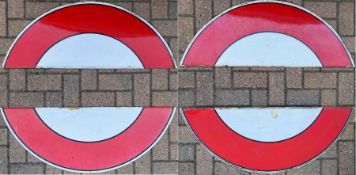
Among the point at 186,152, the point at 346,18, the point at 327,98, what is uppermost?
the point at 346,18

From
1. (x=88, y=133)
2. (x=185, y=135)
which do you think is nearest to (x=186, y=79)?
(x=185, y=135)

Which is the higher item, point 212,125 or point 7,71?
point 7,71

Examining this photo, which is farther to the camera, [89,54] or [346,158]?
[346,158]

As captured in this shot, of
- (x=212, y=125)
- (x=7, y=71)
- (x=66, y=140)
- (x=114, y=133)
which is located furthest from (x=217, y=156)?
(x=7, y=71)

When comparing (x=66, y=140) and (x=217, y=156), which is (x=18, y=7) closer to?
(x=66, y=140)

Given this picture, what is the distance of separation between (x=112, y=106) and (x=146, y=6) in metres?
0.59

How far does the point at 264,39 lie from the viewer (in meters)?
2.75

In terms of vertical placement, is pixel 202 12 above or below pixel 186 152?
above

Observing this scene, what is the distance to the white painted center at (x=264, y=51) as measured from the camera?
2.74 m

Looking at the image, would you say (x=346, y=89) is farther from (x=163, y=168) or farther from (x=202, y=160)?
(x=163, y=168)

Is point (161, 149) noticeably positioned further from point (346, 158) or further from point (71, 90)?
point (346, 158)

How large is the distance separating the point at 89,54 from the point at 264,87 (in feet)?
3.28

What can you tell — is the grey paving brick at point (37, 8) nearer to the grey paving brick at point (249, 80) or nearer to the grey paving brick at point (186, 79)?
the grey paving brick at point (186, 79)

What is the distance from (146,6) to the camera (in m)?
2.71
